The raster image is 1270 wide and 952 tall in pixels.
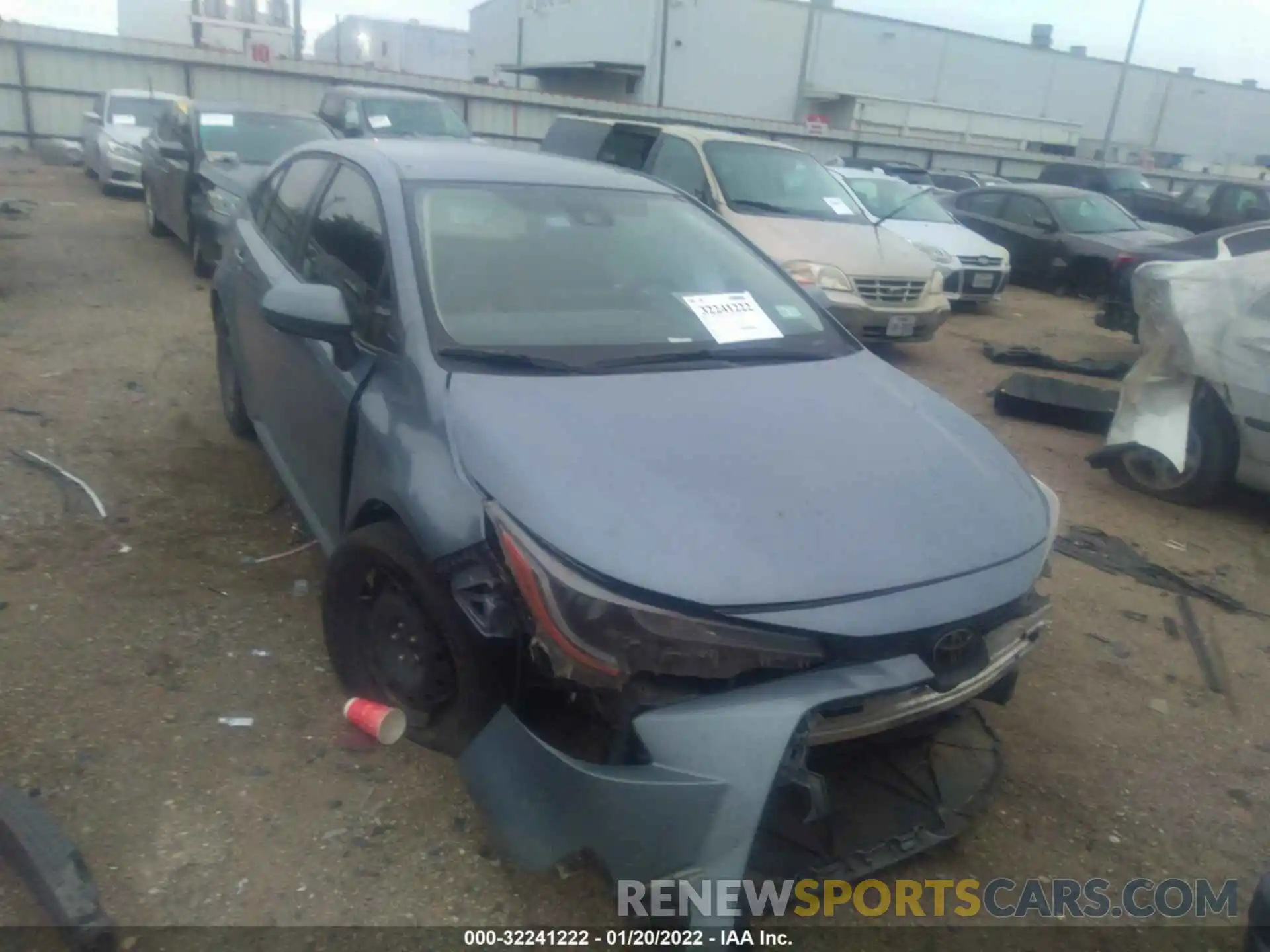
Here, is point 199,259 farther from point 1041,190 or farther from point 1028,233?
point 1041,190

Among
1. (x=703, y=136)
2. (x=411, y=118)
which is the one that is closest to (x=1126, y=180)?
(x=703, y=136)

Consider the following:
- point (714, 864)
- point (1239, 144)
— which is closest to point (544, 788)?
point (714, 864)

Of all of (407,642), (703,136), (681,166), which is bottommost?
(407,642)

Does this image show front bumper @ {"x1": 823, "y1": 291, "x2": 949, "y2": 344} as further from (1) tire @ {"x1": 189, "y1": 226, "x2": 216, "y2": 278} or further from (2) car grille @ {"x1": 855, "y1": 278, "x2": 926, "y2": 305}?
(1) tire @ {"x1": 189, "y1": 226, "x2": 216, "y2": 278}

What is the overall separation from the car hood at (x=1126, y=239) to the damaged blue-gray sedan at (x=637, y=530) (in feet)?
32.8

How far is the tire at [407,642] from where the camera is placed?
2.51m

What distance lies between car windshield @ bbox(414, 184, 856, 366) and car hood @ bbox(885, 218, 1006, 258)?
26.1ft

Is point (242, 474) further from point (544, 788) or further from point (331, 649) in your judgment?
point (544, 788)

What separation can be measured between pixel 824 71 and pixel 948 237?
105ft

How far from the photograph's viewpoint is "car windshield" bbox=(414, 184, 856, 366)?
121 inches

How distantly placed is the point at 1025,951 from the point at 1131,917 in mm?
369

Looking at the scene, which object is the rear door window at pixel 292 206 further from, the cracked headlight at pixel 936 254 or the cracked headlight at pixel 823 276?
the cracked headlight at pixel 936 254

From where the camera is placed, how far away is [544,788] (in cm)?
221

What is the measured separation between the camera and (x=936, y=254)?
35.4 feet
